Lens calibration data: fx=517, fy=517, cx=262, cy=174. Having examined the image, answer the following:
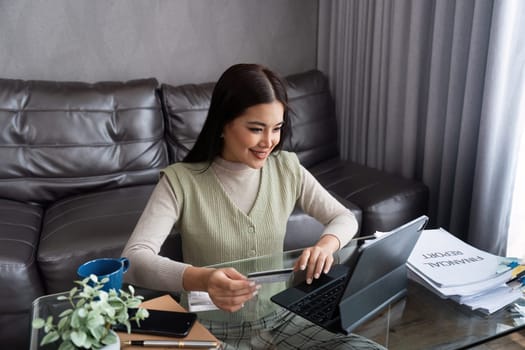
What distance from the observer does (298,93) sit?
2605 mm

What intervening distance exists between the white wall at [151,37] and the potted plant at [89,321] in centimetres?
198

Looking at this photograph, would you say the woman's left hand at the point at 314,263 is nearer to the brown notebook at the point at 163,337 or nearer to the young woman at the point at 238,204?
the young woman at the point at 238,204

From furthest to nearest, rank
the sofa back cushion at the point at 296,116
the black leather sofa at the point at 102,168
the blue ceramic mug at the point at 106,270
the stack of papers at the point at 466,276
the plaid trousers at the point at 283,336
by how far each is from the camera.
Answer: the sofa back cushion at the point at 296,116 → the black leather sofa at the point at 102,168 → the stack of papers at the point at 466,276 → the plaid trousers at the point at 283,336 → the blue ceramic mug at the point at 106,270

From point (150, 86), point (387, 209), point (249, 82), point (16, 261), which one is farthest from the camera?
point (150, 86)

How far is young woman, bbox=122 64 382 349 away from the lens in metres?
1.12

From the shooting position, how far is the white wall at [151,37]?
2.44m

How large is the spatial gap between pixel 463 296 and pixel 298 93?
64.5 inches

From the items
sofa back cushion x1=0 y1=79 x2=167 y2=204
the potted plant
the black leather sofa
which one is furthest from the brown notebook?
sofa back cushion x1=0 y1=79 x2=167 y2=204

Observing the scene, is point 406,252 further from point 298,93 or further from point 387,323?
point 298,93

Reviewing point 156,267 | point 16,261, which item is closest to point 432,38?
point 156,267

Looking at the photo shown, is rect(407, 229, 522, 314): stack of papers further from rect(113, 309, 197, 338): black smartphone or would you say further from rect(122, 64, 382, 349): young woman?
rect(113, 309, 197, 338): black smartphone

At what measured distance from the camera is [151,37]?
2621 mm

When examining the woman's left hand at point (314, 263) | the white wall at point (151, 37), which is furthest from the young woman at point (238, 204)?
the white wall at point (151, 37)

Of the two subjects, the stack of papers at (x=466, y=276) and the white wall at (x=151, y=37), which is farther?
the white wall at (x=151, y=37)
